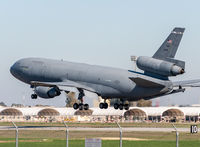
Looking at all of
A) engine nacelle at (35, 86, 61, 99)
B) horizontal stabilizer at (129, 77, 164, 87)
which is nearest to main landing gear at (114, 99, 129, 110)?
engine nacelle at (35, 86, 61, 99)

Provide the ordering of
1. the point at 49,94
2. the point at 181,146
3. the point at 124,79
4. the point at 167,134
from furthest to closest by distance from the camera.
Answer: the point at 49,94
the point at 124,79
the point at 167,134
the point at 181,146

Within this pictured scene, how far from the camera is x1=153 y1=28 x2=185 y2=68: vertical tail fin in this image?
269 feet

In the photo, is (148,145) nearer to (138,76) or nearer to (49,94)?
(138,76)

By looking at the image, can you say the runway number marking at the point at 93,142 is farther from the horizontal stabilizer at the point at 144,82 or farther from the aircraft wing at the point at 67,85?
the aircraft wing at the point at 67,85

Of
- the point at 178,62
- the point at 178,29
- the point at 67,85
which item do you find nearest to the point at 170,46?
the point at 178,29

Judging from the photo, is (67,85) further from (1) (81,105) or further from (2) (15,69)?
(2) (15,69)

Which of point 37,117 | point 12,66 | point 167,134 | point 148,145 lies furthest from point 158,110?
point 148,145

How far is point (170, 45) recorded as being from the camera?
82.5m

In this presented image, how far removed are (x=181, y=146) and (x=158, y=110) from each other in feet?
337

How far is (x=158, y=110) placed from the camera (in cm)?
16625

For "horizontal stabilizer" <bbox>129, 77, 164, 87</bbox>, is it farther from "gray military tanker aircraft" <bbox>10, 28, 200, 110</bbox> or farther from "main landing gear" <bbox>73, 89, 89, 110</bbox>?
"main landing gear" <bbox>73, 89, 89, 110</bbox>

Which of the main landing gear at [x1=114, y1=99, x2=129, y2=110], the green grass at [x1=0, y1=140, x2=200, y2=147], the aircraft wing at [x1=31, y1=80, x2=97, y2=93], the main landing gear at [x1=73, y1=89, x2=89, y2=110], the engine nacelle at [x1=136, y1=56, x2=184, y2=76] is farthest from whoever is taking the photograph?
the main landing gear at [x1=114, y1=99, x2=129, y2=110]

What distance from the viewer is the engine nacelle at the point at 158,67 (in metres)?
79.4

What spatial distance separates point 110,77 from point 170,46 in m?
11.6
